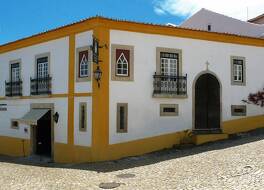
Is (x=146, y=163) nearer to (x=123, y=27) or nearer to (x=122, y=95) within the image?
(x=122, y=95)

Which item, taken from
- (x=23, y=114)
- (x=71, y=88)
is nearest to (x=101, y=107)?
(x=71, y=88)

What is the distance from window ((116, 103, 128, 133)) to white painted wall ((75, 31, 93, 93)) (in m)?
1.43

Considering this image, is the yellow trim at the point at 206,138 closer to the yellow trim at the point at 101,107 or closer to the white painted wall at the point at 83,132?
the yellow trim at the point at 101,107

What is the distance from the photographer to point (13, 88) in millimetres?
22156

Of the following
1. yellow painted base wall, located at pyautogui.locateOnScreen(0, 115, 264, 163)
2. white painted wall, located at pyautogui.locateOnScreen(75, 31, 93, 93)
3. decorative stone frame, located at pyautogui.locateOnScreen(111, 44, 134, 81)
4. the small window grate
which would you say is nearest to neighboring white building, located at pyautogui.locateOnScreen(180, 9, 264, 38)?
yellow painted base wall, located at pyautogui.locateOnScreen(0, 115, 264, 163)

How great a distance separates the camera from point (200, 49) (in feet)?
62.6

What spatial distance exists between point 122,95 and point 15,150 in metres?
8.18

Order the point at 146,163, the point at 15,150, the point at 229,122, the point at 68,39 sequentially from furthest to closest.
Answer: the point at 15,150 → the point at 229,122 → the point at 68,39 → the point at 146,163

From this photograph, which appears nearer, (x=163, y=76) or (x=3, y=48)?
(x=163, y=76)

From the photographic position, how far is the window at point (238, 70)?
65.8 feet

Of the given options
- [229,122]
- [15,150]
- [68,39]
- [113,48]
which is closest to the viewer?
[113,48]

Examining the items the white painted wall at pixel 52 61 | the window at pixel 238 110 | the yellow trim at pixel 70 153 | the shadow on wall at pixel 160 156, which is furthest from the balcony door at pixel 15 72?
the window at pixel 238 110

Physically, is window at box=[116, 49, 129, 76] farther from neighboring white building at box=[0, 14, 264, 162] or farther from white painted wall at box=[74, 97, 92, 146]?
white painted wall at box=[74, 97, 92, 146]

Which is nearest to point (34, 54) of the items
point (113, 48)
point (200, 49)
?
point (113, 48)
